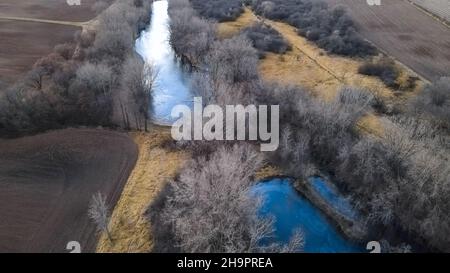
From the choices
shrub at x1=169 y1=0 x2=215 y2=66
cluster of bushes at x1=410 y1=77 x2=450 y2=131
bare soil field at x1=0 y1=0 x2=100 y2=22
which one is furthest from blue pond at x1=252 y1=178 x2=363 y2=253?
bare soil field at x1=0 y1=0 x2=100 y2=22

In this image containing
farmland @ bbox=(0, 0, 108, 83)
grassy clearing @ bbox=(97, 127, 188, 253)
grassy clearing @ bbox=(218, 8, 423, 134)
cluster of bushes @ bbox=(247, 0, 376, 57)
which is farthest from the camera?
cluster of bushes @ bbox=(247, 0, 376, 57)

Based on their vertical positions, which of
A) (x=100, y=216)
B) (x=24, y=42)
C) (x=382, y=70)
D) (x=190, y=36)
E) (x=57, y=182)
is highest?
(x=190, y=36)

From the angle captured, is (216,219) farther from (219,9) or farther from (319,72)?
(219,9)

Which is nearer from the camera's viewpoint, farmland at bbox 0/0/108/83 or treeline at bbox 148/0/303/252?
treeline at bbox 148/0/303/252

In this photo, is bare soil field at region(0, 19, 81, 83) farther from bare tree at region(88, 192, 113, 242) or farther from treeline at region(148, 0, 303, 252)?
treeline at region(148, 0, 303, 252)

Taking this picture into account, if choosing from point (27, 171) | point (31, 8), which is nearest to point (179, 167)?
point (27, 171)

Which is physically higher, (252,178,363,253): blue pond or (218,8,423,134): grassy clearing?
(218,8,423,134): grassy clearing

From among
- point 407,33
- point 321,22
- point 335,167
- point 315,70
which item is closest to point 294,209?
point 335,167
